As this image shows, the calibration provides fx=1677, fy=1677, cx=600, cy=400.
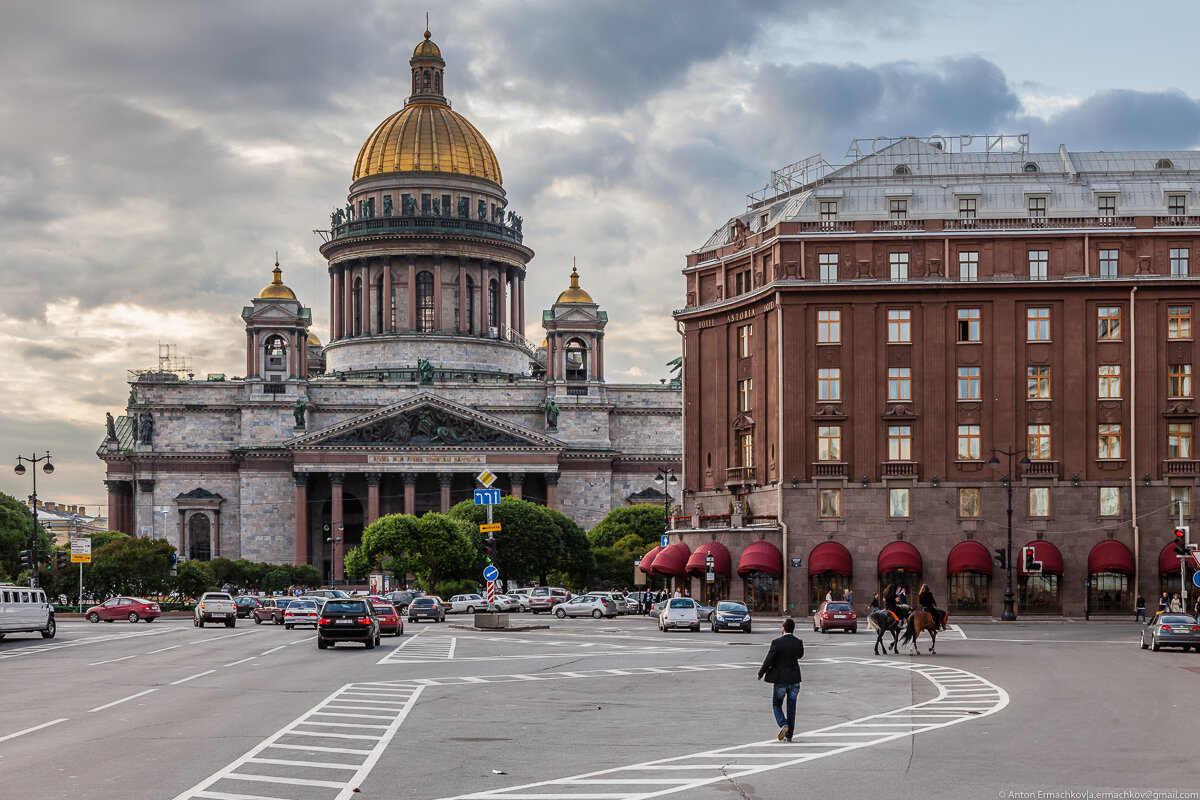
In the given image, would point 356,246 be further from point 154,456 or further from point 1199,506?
point 1199,506

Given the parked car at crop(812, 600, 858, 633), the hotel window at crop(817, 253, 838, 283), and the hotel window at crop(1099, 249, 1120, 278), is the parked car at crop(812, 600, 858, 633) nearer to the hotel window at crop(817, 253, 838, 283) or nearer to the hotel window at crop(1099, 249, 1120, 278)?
the hotel window at crop(817, 253, 838, 283)

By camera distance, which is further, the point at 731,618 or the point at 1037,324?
the point at 1037,324

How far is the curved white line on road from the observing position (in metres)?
19.3

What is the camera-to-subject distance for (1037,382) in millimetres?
77312

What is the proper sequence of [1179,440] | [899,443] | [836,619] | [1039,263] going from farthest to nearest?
[1039,263] < [899,443] < [1179,440] < [836,619]

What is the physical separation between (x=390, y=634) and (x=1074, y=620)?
29371 mm

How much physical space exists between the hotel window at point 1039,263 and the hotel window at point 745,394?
1464 centimetres

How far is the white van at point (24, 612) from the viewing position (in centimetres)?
6228

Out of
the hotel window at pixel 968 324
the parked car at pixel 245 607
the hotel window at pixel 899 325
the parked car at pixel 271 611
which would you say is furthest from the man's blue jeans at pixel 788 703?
the parked car at pixel 245 607

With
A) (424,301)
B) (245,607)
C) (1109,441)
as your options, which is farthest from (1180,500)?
(424,301)

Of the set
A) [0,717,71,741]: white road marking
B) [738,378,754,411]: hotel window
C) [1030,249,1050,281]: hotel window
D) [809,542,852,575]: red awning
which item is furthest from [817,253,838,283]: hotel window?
[0,717,71,741]: white road marking

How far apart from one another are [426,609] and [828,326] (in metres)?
24.7

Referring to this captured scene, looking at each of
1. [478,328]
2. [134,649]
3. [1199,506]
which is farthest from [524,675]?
[478,328]

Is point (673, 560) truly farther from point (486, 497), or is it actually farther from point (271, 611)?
point (271, 611)
